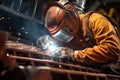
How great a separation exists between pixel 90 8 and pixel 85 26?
3890mm

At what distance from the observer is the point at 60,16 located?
3.59 metres

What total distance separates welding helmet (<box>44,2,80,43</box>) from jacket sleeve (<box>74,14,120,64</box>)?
1.31 ft

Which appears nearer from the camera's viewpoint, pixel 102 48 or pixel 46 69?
pixel 46 69

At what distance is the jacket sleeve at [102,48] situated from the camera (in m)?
3.26

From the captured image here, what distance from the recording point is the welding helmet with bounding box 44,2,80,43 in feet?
11.8

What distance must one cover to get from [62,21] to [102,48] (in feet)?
2.36

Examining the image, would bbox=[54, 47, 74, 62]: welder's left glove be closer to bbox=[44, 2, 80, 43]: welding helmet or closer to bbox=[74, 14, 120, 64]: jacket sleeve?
bbox=[74, 14, 120, 64]: jacket sleeve

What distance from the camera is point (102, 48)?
128 inches

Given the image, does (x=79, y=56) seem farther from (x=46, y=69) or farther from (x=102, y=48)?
(x=46, y=69)

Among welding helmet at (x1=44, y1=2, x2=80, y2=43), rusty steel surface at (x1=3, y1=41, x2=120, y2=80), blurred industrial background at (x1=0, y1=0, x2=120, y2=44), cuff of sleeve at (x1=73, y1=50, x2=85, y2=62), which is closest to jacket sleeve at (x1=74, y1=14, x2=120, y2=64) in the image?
cuff of sleeve at (x1=73, y1=50, x2=85, y2=62)

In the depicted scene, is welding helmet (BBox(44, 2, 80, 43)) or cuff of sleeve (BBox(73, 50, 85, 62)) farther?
welding helmet (BBox(44, 2, 80, 43))

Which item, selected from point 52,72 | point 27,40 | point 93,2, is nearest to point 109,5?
point 93,2

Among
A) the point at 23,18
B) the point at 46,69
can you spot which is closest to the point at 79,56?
the point at 46,69

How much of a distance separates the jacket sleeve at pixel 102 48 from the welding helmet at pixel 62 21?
0.40 meters
